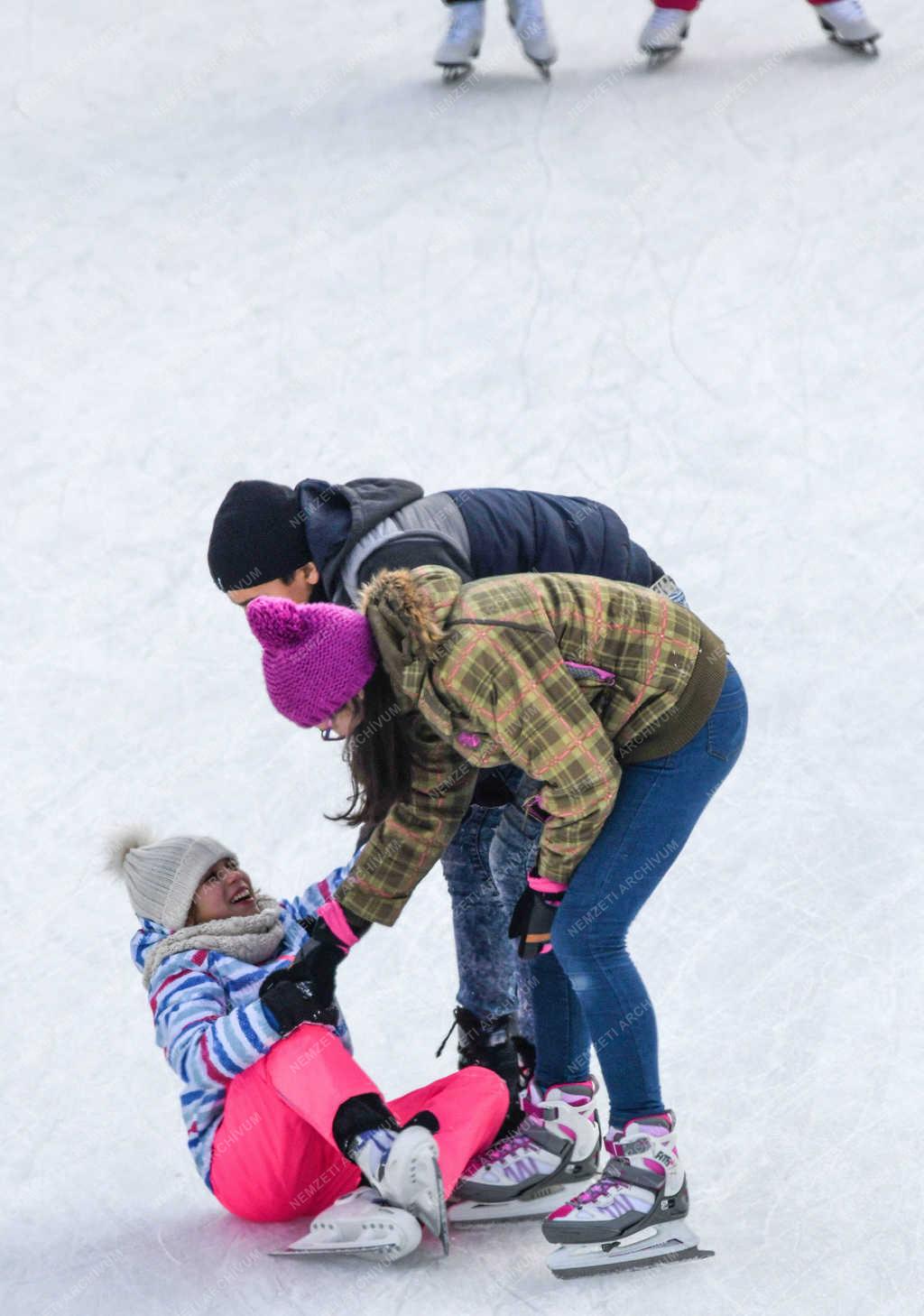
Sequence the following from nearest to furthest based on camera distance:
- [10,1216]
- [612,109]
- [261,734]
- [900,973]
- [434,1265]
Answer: [434,1265]
[10,1216]
[900,973]
[261,734]
[612,109]

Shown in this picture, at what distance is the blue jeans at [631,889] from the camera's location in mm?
2277

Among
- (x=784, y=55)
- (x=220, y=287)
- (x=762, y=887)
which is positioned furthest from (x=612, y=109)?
(x=762, y=887)

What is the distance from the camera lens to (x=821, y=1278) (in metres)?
2.33

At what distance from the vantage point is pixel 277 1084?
2.43 m

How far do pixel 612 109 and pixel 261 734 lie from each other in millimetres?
3504

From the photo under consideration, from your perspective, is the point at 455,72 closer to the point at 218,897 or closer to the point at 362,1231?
the point at 218,897

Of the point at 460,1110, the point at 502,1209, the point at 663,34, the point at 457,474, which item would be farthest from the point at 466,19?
the point at 502,1209

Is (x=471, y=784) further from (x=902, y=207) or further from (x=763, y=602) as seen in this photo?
(x=902, y=207)

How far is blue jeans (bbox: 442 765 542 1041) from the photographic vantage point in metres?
2.58

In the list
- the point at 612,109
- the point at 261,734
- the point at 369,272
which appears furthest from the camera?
the point at 612,109

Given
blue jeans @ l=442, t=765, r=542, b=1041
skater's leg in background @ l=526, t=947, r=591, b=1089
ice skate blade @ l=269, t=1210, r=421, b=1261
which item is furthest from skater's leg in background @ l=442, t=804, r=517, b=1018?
ice skate blade @ l=269, t=1210, r=421, b=1261

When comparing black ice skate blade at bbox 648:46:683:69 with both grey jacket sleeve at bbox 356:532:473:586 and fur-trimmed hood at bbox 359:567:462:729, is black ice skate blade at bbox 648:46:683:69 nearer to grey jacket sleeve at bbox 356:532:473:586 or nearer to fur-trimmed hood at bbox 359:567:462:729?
grey jacket sleeve at bbox 356:532:473:586

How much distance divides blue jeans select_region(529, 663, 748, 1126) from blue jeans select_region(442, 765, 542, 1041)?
0.28 m

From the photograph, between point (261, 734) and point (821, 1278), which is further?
point (261, 734)
